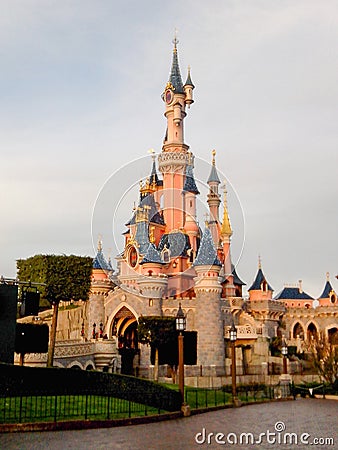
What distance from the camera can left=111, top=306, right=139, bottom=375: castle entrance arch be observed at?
48312mm

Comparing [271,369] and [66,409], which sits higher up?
[66,409]

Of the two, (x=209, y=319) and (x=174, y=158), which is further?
(x=174, y=158)

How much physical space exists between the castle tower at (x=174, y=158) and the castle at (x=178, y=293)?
117 millimetres

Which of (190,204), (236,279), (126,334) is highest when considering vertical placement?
(190,204)

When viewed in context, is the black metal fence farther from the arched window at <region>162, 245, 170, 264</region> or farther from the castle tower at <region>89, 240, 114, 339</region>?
the arched window at <region>162, 245, 170, 264</region>

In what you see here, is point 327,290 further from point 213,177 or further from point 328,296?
point 213,177

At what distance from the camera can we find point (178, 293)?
56.6 m

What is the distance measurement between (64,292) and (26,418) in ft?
52.6

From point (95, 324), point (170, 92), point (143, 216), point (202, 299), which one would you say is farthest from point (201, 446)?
point (170, 92)

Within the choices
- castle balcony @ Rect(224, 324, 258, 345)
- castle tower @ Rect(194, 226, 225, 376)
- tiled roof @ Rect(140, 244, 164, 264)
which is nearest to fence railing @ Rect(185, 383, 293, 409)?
castle tower @ Rect(194, 226, 225, 376)

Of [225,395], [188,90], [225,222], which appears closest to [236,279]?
[225,222]

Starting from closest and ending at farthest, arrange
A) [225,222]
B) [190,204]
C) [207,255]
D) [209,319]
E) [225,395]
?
[225,395] < [209,319] < [207,255] < [190,204] < [225,222]

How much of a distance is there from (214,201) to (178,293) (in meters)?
16.8

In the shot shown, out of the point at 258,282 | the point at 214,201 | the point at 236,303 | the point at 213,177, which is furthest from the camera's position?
the point at 213,177
